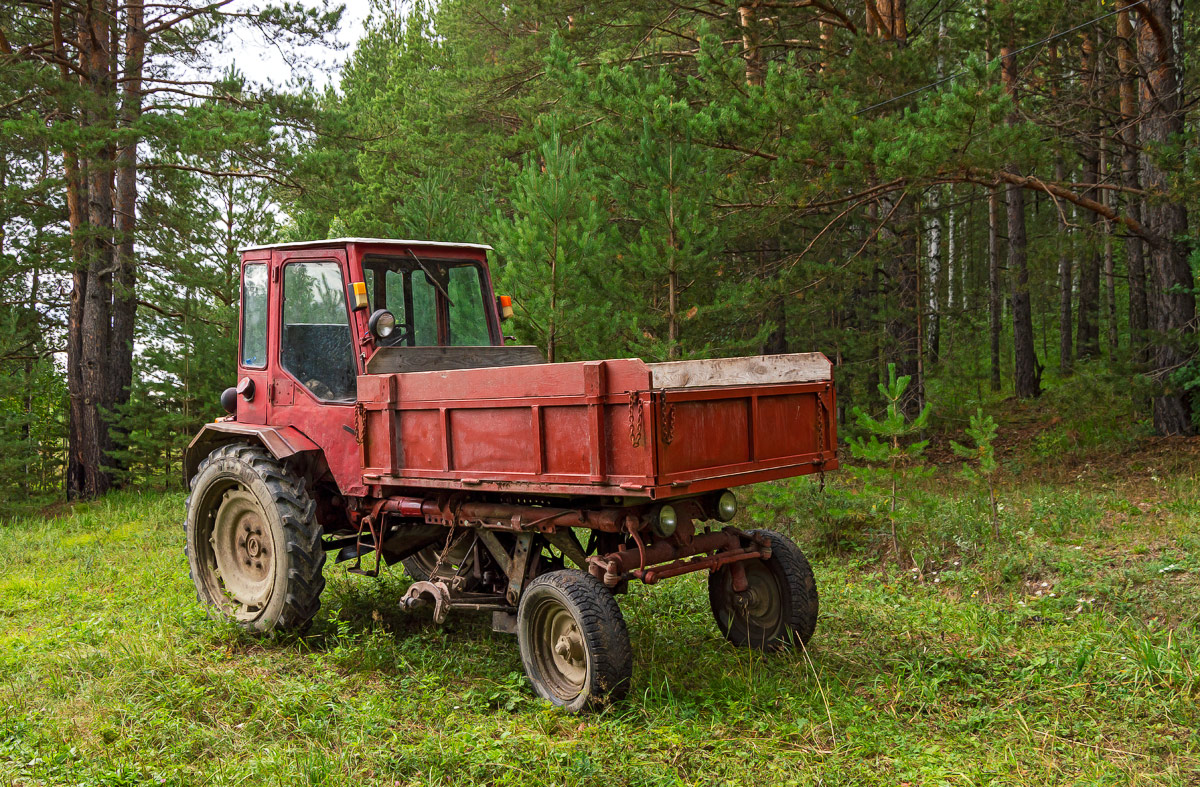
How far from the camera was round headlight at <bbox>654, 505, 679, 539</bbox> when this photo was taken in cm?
466

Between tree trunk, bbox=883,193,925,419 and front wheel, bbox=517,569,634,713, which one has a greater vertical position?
tree trunk, bbox=883,193,925,419

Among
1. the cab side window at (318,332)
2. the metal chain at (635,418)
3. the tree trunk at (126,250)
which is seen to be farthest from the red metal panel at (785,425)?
the tree trunk at (126,250)

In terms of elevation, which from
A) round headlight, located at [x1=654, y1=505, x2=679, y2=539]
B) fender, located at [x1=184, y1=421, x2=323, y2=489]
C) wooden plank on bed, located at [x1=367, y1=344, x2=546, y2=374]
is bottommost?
round headlight, located at [x1=654, y1=505, x2=679, y2=539]

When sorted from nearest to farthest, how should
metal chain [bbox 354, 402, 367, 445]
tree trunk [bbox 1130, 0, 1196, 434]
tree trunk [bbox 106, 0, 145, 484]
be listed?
metal chain [bbox 354, 402, 367, 445], tree trunk [bbox 1130, 0, 1196, 434], tree trunk [bbox 106, 0, 145, 484]

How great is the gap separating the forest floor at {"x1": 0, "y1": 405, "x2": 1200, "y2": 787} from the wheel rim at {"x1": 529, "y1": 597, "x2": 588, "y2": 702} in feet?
0.67

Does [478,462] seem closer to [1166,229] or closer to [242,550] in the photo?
[242,550]

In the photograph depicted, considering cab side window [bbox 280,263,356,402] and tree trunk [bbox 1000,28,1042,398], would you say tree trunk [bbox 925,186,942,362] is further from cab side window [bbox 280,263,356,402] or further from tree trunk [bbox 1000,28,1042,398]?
cab side window [bbox 280,263,356,402]

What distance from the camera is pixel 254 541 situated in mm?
6312

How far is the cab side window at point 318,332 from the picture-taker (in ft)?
19.7

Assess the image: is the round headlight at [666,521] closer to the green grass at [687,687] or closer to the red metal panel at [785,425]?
the red metal panel at [785,425]

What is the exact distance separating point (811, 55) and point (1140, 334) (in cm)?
828

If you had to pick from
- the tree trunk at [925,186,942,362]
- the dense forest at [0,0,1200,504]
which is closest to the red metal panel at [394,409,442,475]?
the dense forest at [0,0,1200,504]

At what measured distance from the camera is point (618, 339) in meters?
9.98

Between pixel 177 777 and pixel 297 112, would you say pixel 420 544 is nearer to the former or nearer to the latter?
pixel 177 777
